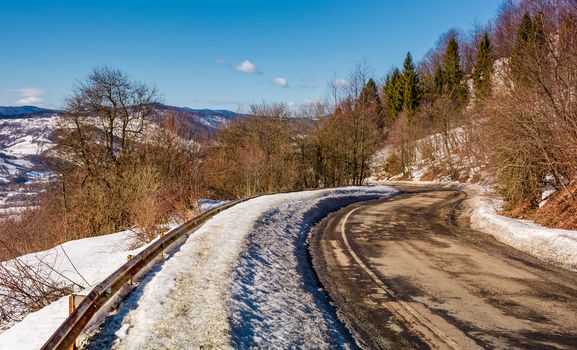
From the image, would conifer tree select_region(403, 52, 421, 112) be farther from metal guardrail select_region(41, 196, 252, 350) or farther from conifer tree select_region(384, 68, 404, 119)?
metal guardrail select_region(41, 196, 252, 350)

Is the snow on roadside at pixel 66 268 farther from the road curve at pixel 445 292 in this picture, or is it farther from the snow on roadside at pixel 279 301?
the road curve at pixel 445 292

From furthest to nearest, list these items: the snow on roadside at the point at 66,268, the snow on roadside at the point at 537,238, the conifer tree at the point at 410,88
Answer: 1. the conifer tree at the point at 410,88
2. the snow on roadside at the point at 537,238
3. the snow on roadside at the point at 66,268

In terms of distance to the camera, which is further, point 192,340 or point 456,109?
point 456,109

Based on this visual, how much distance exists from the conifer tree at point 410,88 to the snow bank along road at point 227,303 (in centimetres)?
6538

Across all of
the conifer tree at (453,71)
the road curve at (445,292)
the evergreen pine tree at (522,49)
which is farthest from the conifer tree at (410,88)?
the road curve at (445,292)

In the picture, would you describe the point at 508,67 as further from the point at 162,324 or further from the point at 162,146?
the point at 162,146

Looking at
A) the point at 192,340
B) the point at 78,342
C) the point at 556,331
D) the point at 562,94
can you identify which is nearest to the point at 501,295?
the point at 556,331

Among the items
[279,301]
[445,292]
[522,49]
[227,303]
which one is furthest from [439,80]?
[227,303]

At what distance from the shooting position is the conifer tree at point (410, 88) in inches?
2773

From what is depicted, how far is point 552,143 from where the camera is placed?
478 inches

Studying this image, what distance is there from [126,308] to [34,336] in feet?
3.59

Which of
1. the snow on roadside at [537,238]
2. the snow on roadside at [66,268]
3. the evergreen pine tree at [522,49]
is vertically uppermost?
the evergreen pine tree at [522,49]

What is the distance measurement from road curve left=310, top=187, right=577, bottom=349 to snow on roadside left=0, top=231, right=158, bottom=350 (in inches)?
156

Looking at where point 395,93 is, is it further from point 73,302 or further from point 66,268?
point 73,302
